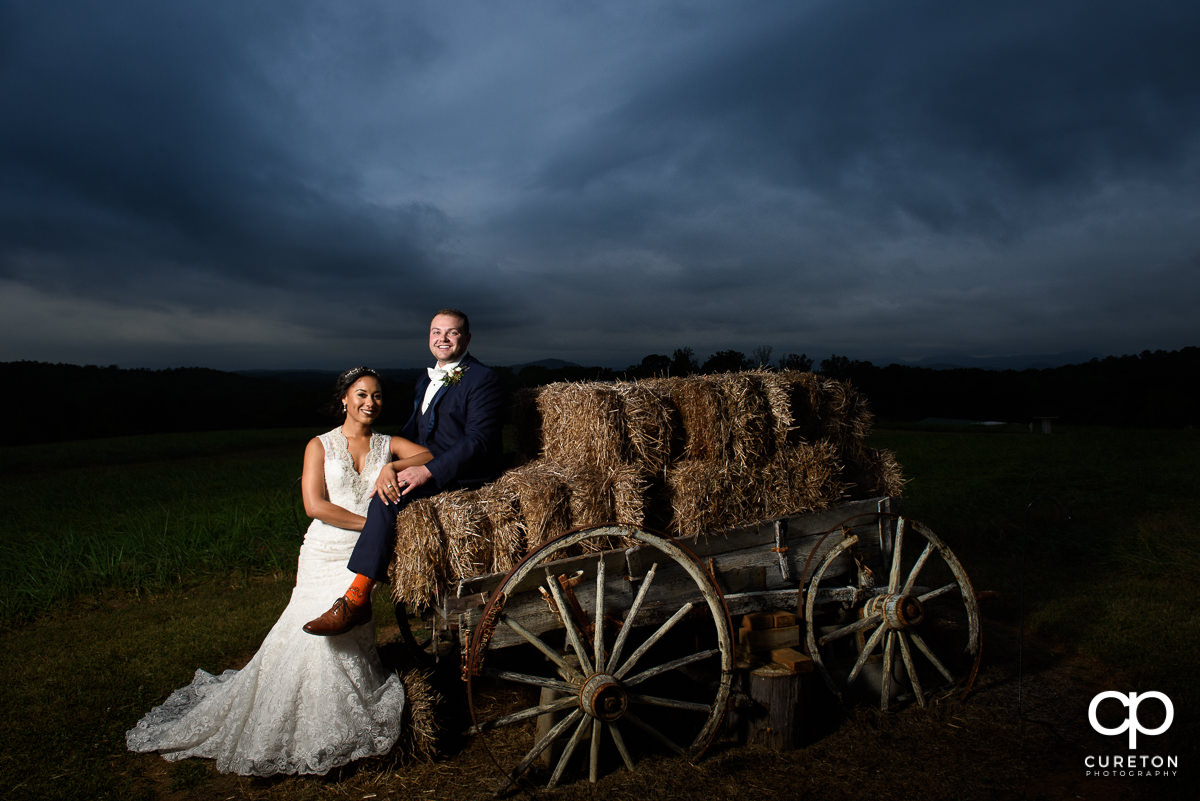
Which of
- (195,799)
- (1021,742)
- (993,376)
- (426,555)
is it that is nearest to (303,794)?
(195,799)

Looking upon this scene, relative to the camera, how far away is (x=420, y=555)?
376 centimetres

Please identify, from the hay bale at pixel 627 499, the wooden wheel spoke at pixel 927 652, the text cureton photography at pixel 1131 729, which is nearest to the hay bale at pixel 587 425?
the hay bale at pixel 627 499

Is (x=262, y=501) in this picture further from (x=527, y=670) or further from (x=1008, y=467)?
(x=1008, y=467)

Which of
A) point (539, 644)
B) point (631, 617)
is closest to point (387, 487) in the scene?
point (539, 644)

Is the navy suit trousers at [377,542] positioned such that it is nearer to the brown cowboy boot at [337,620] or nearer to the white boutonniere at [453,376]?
the brown cowboy boot at [337,620]

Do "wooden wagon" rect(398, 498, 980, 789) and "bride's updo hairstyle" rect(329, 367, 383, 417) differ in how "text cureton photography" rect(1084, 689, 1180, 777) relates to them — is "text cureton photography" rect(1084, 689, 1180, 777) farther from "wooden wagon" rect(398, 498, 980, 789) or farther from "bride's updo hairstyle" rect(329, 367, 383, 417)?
"bride's updo hairstyle" rect(329, 367, 383, 417)

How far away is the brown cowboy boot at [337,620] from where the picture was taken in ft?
12.6

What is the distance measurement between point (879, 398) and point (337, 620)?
21.8 meters

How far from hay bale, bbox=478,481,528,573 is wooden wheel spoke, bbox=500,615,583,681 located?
0.29 metres

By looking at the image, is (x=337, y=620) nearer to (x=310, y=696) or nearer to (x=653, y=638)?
(x=310, y=696)

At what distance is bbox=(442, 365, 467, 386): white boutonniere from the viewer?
187 inches

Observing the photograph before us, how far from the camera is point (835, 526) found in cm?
466

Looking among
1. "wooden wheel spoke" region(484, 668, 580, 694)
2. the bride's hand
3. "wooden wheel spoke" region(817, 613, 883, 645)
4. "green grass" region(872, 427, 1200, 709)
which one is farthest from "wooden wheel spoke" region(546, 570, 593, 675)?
"green grass" region(872, 427, 1200, 709)

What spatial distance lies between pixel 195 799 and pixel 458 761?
1.46 metres
